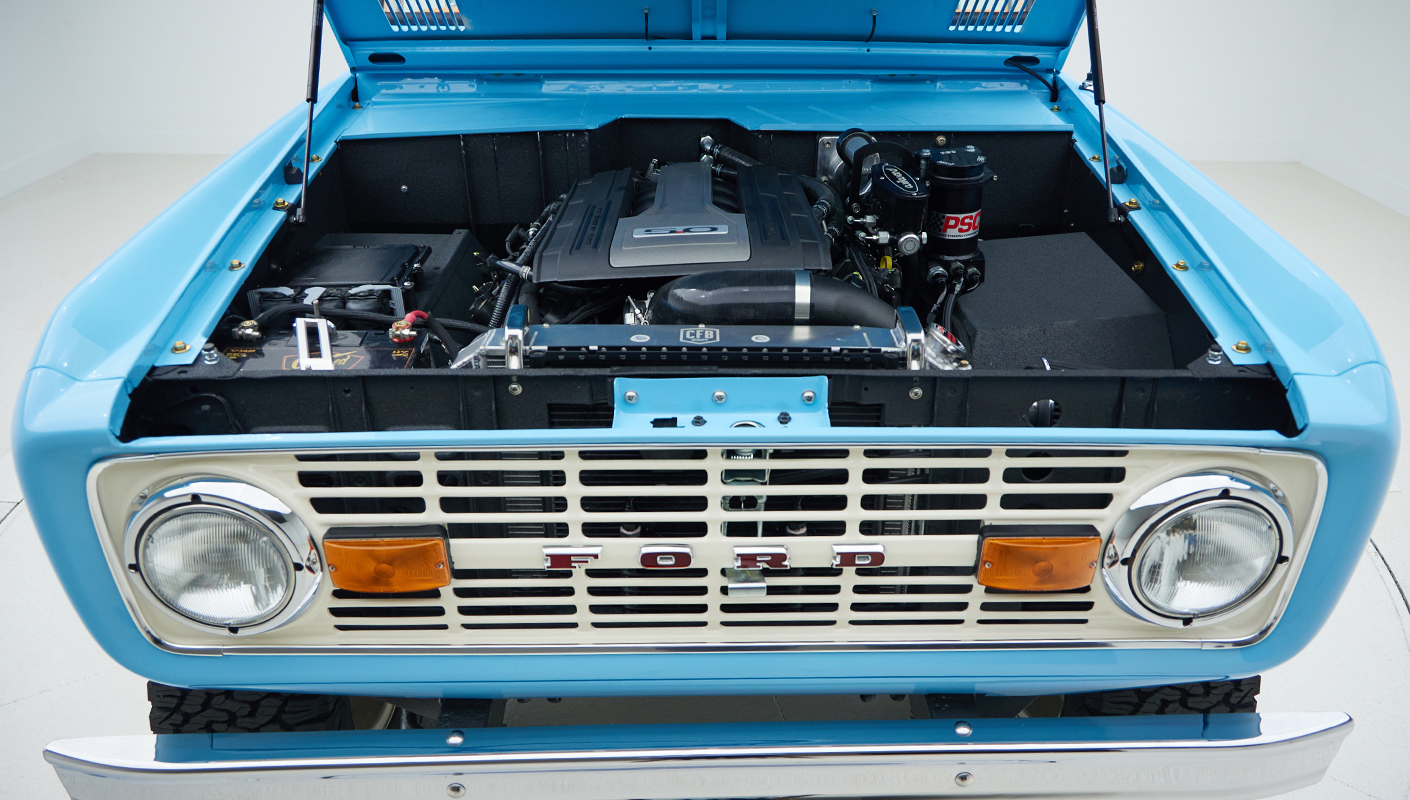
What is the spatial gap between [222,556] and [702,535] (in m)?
0.60

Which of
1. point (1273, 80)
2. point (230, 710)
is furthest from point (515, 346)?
point (1273, 80)

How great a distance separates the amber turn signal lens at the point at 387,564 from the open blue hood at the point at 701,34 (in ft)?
4.82

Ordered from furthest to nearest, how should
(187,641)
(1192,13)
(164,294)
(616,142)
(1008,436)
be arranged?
(1192,13) < (616,142) < (164,294) < (187,641) < (1008,436)

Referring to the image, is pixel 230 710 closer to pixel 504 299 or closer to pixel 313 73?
pixel 504 299

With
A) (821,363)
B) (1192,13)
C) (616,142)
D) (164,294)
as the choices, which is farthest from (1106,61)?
(164,294)

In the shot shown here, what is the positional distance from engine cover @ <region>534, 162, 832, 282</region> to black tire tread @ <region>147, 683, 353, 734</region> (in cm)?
77

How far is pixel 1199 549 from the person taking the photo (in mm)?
1145

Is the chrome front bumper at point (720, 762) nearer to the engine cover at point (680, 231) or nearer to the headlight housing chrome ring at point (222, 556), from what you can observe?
the headlight housing chrome ring at point (222, 556)

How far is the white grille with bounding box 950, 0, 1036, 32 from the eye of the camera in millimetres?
2115

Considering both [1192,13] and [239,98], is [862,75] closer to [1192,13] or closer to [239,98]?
[1192,13]

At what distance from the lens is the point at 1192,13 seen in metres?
4.96

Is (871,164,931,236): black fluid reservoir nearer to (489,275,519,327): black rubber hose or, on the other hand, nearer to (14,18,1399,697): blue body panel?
(14,18,1399,697): blue body panel

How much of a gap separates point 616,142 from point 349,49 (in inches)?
27.1

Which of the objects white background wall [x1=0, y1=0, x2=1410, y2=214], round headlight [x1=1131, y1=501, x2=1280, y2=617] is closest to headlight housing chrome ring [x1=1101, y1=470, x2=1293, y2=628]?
round headlight [x1=1131, y1=501, x2=1280, y2=617]
